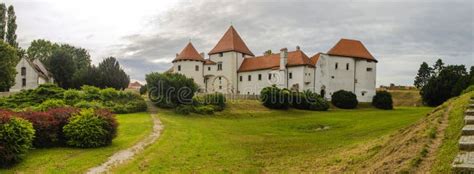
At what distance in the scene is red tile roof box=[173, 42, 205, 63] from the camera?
179ft

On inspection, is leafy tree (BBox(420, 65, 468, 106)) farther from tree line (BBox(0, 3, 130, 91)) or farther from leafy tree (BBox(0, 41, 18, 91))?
leafy tree (BBox(0, 41, 18, 91))

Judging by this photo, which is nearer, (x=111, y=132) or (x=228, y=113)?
(x=111, y=132)

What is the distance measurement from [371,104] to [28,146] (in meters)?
49.0

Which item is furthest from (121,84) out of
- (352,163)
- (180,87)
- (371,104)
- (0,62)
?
(352,163)

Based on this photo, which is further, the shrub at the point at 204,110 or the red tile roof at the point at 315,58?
the red tile roof at the point at 315,58

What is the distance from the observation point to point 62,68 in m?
60.1

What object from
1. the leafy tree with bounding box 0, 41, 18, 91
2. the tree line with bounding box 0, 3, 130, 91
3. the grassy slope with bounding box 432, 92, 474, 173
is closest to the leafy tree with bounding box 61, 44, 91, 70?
the tree line with bounding box 0, 3, 130, 91

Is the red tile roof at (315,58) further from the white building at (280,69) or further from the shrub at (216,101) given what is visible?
the shrub at (216,101)

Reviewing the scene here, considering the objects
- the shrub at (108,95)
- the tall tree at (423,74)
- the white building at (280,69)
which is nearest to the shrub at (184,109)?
the shrub at (108,95)

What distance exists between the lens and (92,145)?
43.3 ft

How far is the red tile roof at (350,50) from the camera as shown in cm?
A: 5409

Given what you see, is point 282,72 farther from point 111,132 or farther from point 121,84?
Result: point 111,132

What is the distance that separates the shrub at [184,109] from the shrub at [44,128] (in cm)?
2151

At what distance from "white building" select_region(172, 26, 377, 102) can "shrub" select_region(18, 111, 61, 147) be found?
1540 inches
